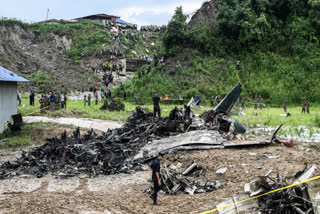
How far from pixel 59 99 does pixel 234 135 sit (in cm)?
1732

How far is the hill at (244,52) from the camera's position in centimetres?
3170

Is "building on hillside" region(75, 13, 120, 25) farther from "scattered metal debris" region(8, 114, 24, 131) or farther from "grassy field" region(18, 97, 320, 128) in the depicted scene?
"scattered metal debris" region(8, 114, 24, 131)

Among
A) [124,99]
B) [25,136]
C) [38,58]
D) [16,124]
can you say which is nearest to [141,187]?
[25,136]

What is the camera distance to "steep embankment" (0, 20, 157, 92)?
40.9m

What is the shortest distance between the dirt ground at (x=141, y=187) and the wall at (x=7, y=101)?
8319 mm

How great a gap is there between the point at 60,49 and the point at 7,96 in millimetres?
35990

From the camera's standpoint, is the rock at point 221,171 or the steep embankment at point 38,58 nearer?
the rock at point 221,171

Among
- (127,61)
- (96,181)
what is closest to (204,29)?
(127,61)

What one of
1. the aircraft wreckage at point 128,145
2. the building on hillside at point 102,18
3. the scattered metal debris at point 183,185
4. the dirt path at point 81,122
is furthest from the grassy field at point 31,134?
the building on hillside at point 102,18

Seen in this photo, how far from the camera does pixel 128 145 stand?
45.3ft

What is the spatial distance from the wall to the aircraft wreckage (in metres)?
5.22

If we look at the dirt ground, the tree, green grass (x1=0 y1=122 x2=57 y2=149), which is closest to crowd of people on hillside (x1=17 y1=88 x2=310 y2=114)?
green grass (x1=0 y1=122 x2=57 y2=149)

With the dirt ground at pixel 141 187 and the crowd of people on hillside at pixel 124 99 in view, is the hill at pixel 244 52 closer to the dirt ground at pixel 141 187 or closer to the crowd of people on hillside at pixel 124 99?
the crowd of people on hillside at pixel 124 99

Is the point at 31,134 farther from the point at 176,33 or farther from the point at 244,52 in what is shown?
the point at 244,52
